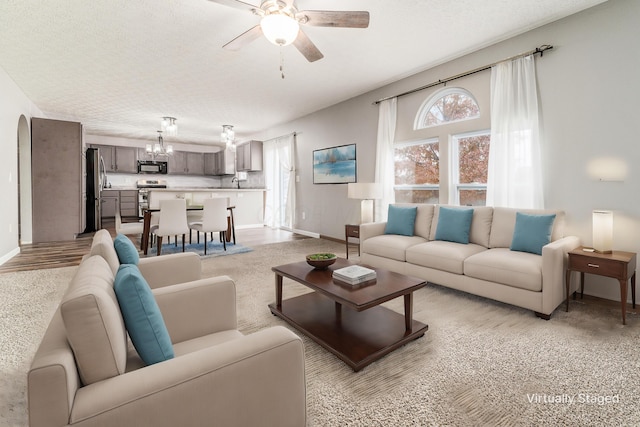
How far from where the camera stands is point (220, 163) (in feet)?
32.8

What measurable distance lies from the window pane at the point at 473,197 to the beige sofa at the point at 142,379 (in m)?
3.65

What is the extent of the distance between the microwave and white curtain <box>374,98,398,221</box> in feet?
24.3

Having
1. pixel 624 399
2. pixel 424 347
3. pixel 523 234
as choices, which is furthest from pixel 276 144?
pixel 624 399

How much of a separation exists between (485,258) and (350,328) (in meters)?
1.53

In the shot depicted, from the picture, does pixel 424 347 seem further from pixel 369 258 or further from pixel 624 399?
pixel 369 258

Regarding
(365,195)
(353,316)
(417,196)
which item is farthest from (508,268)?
(365,195)

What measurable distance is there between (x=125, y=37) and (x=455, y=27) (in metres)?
3.54

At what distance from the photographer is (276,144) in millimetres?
8062

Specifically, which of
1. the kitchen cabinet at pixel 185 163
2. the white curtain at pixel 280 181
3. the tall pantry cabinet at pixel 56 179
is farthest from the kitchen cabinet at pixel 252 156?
the tall pantry cabinet at pixel 56 179

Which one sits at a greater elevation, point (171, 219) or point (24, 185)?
point (24, 185)

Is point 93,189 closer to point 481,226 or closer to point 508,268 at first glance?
point 481,226

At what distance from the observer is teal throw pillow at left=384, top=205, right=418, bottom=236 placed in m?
3.98

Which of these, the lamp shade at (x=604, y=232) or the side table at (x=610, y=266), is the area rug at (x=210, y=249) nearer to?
the side table at (x=610, y=266)

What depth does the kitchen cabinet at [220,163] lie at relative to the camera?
9688 millimetres
